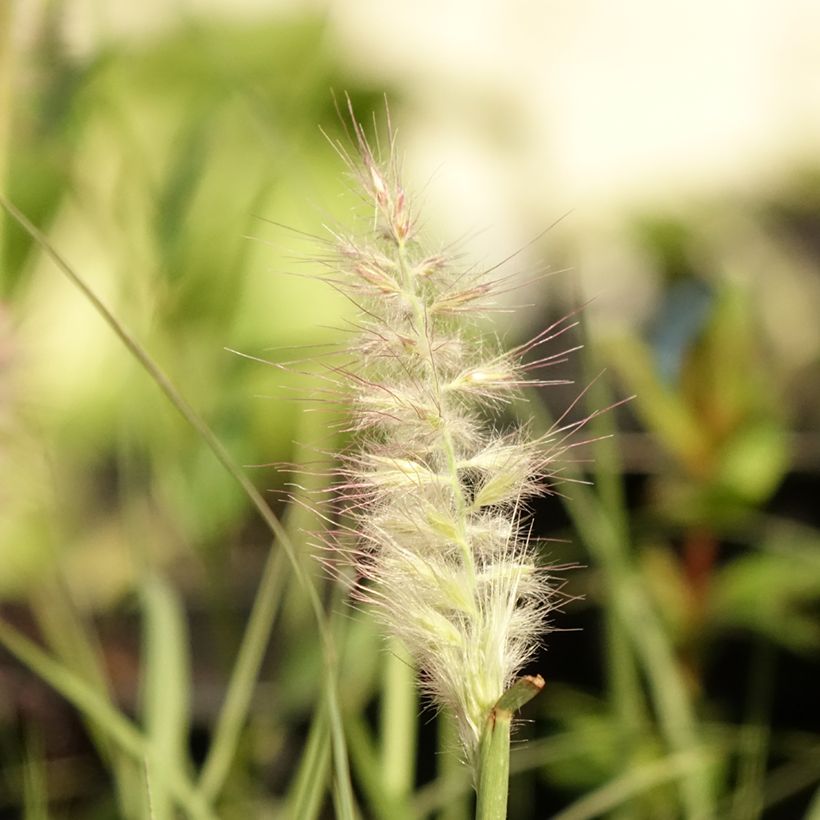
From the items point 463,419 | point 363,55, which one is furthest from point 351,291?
point 363,55

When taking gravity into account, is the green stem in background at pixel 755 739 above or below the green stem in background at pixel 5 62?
below

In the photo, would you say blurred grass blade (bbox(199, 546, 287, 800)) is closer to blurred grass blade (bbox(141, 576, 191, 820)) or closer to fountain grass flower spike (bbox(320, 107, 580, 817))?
blurred grass blade (bbox(141, 576, 191, 820))

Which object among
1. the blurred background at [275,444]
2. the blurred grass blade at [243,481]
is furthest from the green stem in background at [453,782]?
the blurred grass blade at [243,481]

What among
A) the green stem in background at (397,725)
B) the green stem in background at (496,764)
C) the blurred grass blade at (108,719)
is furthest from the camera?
the green stem in background at (397,725)

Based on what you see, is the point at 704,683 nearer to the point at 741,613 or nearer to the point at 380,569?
the point at 741,613

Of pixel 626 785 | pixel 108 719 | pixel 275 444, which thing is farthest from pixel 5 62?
pixel 275 444

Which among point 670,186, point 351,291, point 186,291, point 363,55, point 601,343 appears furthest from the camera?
point 670,186

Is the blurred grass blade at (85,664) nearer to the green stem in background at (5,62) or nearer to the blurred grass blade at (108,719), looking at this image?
the blurred grass blade at (108,719)

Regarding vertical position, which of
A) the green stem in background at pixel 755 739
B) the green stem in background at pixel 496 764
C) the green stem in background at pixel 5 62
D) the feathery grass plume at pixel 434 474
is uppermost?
the green stem in background at pixel 5 62
